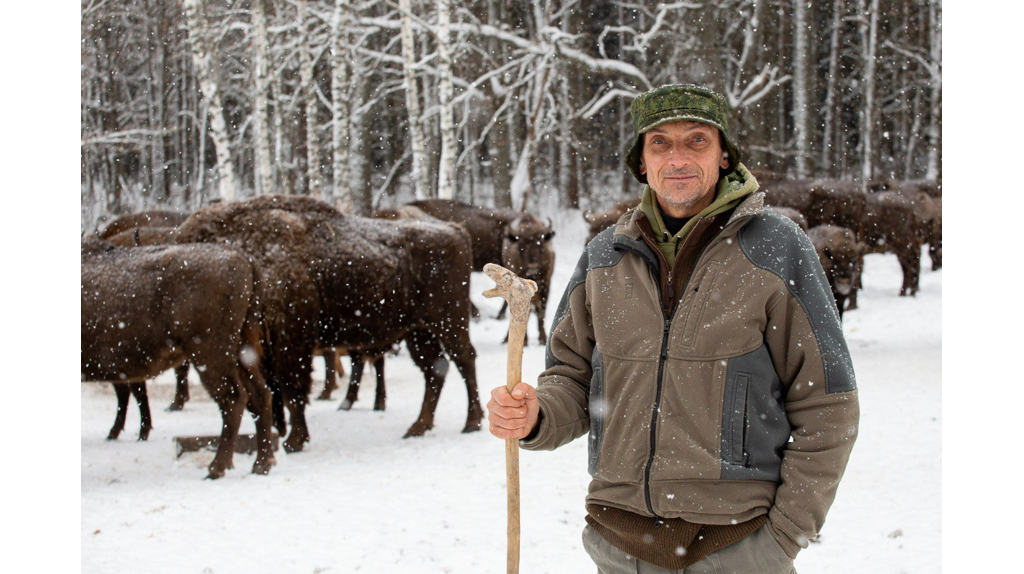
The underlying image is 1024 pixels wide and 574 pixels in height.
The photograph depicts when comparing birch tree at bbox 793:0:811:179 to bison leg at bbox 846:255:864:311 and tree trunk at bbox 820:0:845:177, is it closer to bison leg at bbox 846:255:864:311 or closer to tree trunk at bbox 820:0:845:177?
tree trunk at bbox 820:0:845:177

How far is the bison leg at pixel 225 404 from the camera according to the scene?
5844 mm

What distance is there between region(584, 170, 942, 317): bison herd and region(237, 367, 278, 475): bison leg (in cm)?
609

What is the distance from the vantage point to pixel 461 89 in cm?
1933

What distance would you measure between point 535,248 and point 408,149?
11.9 m

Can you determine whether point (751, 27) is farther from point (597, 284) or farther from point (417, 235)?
point (597, 284)

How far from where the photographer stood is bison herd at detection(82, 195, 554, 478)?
5766 mm

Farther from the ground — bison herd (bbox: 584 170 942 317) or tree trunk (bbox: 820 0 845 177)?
tree trunk (bbox: 820 0 845 177)

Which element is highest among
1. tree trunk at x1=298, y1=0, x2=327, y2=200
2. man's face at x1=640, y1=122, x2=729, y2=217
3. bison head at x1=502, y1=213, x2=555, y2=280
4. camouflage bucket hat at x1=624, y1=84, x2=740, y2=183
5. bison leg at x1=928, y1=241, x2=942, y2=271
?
tree trunk at x1=298, y1=0, x2=327, y2=200

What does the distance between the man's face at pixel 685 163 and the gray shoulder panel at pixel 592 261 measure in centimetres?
20

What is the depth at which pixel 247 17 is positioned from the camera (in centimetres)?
1925

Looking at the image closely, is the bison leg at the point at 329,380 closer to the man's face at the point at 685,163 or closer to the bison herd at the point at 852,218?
the bison herd at the point at 852,218

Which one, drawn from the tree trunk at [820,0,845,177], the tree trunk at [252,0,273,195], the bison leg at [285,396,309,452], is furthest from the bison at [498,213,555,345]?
the tree trunk at [820,0,845,177]

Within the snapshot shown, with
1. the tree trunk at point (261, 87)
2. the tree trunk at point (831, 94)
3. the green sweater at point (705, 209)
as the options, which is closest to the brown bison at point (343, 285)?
the green sweater at point (705, 209)

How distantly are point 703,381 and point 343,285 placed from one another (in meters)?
5.61
